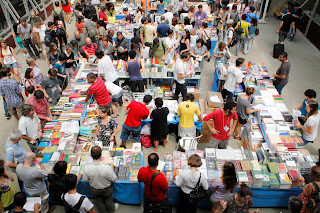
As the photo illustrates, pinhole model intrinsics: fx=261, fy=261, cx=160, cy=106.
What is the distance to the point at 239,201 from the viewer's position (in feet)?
12.1

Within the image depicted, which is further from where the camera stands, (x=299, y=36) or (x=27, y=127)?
(x=299, y=36)

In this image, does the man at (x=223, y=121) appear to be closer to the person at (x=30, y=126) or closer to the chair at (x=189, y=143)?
the chair at (x=189, y=143)

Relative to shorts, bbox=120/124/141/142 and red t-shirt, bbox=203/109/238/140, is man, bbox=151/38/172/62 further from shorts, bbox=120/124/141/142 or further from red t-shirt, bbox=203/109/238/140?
red t-shirt, bbox=203/109/238/140

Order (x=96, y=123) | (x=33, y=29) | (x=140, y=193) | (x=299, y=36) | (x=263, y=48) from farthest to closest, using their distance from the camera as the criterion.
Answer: (x=299, y=36) → (x=263, y=48) → (x=33, y=29) → (x=96, y=123) → (x=140, y=193)

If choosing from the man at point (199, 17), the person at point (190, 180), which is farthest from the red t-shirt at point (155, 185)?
the man at point (199, 17)

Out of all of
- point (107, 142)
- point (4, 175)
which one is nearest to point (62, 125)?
point (107, 142)

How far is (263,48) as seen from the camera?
36.8 feet

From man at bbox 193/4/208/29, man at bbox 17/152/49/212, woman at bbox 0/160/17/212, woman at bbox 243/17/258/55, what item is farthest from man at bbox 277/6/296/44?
woman at bbox 0/160/17/212

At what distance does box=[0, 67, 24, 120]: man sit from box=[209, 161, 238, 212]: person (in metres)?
5.22

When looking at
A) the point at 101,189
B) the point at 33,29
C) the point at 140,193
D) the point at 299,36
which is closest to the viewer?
the point at 101,189

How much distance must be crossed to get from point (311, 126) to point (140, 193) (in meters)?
3.81

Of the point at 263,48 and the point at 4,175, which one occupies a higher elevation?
the point at 4,175

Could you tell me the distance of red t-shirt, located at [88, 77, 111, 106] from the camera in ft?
20.5

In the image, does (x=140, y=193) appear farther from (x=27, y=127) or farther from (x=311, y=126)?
(x=311, y=126)
